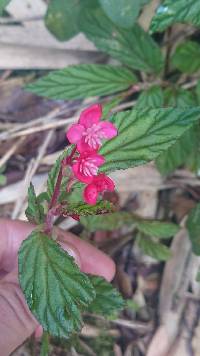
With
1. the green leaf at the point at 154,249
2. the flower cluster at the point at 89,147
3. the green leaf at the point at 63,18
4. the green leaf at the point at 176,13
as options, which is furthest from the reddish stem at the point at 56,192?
the green leaf at the point at 63,18

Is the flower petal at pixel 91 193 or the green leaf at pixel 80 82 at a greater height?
the green leaf at pixel 80 82

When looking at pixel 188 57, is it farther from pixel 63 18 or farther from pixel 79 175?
pixel 79 175

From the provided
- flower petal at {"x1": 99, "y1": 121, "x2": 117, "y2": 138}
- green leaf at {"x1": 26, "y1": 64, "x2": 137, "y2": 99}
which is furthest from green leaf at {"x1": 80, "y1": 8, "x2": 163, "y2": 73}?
flower petal at {"x1": 99, "y1": 121, "x2": 117, "y2": 138}

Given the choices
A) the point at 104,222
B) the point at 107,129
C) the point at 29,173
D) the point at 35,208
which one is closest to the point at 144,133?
the point at 107,129

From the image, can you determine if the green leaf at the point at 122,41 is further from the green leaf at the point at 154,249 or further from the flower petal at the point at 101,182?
the flower petal at the point at 101,182

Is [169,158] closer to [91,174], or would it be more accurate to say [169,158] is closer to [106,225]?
[106,225]

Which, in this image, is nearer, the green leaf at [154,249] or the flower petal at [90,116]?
the flower petal at [90,116]

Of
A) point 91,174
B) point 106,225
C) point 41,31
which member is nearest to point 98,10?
point 41,31

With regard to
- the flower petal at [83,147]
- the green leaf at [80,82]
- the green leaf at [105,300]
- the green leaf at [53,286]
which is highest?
the green leaf at [80,82]
